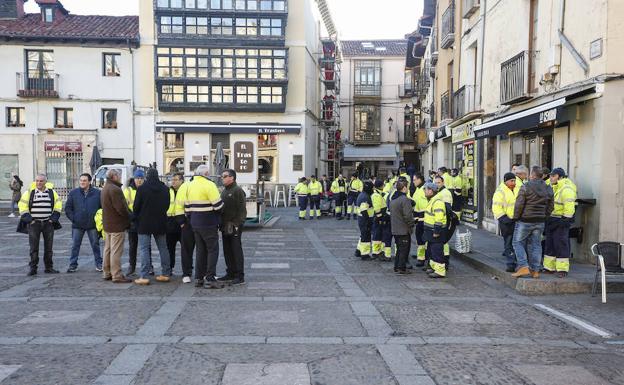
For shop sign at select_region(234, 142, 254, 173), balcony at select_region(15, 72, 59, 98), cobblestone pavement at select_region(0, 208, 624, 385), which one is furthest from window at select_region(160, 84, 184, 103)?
cobblestone pavement at select_region(0, 208, 624, 385)

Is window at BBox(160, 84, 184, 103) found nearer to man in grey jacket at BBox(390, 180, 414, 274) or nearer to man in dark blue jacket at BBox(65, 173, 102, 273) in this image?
man in dark blue jacket at BBox(65, 173, 102, 273)

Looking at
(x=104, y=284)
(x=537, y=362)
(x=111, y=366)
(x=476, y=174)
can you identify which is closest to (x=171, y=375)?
(x=111, y=366)

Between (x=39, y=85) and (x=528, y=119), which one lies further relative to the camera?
(x=39, y=85)

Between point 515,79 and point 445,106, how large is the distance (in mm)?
8047

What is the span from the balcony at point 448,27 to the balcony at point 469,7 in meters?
1.49

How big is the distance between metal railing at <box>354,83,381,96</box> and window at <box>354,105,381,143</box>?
1.01 meters

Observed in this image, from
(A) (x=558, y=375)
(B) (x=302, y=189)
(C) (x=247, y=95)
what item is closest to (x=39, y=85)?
(C) (x=247, y=95)

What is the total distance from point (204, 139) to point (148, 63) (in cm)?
492

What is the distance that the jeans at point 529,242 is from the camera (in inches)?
357

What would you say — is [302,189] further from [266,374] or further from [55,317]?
[266,374]

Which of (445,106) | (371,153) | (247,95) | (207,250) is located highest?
(247,95)

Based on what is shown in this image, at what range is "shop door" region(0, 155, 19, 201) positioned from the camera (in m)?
29.7

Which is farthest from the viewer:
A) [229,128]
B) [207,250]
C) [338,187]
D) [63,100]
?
[229,128]

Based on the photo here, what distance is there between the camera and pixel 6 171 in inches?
1174
